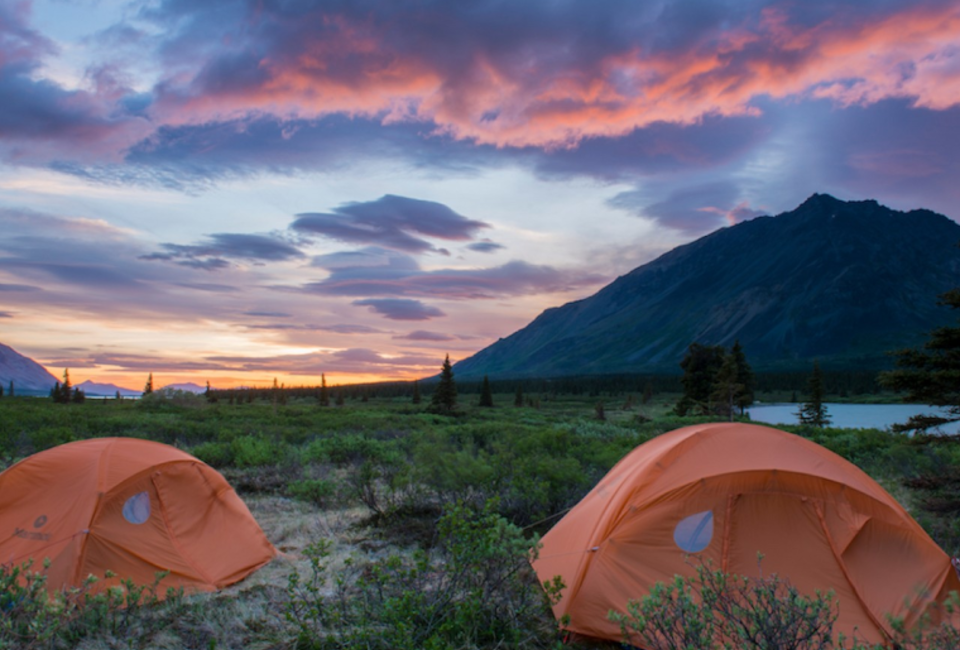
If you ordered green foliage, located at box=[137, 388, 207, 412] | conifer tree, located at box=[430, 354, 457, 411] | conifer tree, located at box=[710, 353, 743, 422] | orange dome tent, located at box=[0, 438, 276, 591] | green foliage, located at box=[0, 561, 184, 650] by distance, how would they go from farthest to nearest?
conifer tree, located at box=[430, 354, 457, 411], green foliage, located at box=[137, 388, 207, 412], conifer tree, located at box=[710, 353, 743, 422], orange dome tent, located at box=[0, 438, 276, 591], green foliage, located at box=[0, 561, 184, 650]

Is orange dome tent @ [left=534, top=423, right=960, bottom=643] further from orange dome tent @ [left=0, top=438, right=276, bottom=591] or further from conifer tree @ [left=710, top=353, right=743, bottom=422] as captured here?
conifer tree @ [left=710, top=353, right=743, bottom=422]

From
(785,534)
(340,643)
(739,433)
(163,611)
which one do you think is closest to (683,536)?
(785,534)

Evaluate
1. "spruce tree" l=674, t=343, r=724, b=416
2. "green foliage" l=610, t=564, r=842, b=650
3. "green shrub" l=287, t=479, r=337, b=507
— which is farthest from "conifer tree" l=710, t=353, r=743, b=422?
"green foliage" l=610, t=564, r=842, b=650

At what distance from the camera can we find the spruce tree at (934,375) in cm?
959

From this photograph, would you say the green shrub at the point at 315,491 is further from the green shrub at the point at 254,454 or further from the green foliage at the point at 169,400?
the green foliage at the point at 169,400

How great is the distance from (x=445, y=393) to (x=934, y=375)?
139ft

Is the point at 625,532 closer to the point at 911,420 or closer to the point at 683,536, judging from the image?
the point at 683,536

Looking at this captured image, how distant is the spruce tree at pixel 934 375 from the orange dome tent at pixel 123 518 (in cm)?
1031

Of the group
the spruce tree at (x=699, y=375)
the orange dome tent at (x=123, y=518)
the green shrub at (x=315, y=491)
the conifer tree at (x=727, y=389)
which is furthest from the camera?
the spruce tree at (x=699, y=375)

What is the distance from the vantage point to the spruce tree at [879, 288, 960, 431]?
959 cm

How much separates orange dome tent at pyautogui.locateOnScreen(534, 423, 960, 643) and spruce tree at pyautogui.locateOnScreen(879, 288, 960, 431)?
12.9 ft

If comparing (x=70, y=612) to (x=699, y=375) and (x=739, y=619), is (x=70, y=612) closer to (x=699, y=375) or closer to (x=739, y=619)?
(x=739, y=619)

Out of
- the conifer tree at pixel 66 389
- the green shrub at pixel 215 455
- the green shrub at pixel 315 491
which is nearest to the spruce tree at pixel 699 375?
the green shrub at pixel 215 455

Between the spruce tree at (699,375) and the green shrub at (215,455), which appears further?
the spruce tree at (699,375)
